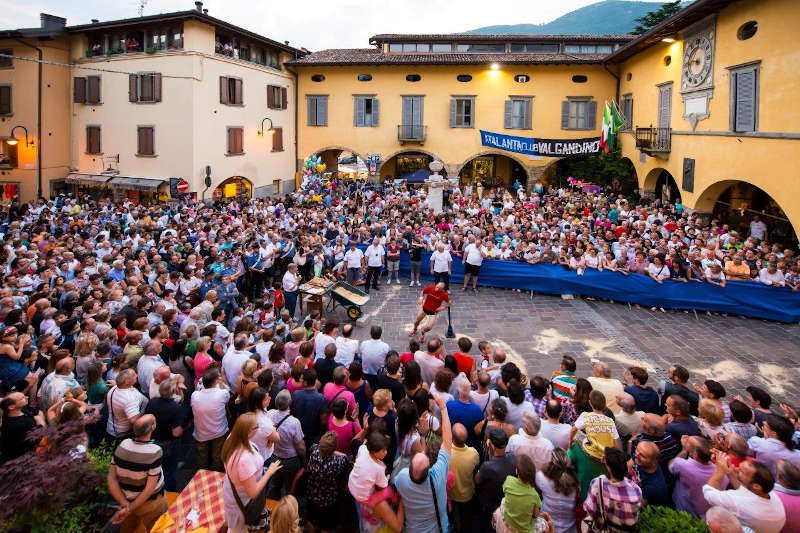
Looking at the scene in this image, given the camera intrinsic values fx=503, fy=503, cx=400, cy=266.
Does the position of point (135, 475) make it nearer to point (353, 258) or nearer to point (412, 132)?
point (353, 258)

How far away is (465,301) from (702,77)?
11.3 meters

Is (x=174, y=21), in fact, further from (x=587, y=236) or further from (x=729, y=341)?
(x=729, y=341)

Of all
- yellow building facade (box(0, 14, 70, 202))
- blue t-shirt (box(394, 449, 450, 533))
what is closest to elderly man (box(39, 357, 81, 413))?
blue t-shirt (box(394, 449, 450, 533))

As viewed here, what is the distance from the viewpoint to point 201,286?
9883mm

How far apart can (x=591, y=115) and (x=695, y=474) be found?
25.5m

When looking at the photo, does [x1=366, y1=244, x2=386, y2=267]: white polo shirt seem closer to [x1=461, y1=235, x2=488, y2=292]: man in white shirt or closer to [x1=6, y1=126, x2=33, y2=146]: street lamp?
[x1=461, y1=235, x2=488, y2=292]: man in white shirt

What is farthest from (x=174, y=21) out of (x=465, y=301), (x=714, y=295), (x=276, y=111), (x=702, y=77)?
(x=714, y=295)

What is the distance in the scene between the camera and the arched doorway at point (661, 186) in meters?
20.0

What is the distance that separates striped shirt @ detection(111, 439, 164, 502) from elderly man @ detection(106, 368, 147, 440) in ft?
2.93

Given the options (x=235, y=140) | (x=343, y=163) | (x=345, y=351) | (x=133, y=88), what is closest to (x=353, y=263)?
(x=345, y=351)

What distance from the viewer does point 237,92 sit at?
23.4 m

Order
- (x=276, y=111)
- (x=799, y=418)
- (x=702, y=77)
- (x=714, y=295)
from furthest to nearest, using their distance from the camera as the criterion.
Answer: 1. (x=276, y=111)
2. (x=702, y=77)
3. (x=714, y=295)
4. (x=799, y=418)

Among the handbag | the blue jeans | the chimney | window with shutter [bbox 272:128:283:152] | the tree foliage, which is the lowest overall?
the blue jeans

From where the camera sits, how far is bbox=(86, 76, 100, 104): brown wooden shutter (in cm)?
2281
